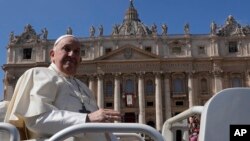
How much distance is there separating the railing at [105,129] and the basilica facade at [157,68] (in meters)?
37.9

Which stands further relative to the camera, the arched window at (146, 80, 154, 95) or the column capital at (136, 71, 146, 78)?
the arched window at (146, 80, 154, 95)

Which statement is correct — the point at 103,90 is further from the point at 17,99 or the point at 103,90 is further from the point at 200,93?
the point at 17,99

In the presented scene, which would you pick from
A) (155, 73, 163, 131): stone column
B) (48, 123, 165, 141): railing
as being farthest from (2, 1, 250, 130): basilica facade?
(48, 123, 165, 141): railing

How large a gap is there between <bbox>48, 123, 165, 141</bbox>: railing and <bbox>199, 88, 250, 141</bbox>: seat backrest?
26 centimetres

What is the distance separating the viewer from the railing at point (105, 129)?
6.53ft

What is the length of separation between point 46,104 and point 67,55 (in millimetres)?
638

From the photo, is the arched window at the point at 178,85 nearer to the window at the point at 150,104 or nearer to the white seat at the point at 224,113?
the window at the point at 150,104

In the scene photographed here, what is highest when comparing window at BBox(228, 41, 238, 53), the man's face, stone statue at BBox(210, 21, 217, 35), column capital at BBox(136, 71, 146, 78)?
stone statue at BBox(210, 21, 217, 35)

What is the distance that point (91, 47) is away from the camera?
141 ft

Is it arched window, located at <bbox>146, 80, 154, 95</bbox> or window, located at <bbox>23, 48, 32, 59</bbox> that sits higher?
window, located at <bbox>23, 48, 32, 59</bbox>

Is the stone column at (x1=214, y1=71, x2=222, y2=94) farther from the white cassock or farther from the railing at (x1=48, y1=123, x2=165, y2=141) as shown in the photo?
the railing at (x1=48, y1=123, x2=165, y2=141)

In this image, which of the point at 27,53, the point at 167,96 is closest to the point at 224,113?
the point at 167,96

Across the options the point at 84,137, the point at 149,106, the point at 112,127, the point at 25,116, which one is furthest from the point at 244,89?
the point at 149,106

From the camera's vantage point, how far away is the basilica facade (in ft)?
133
